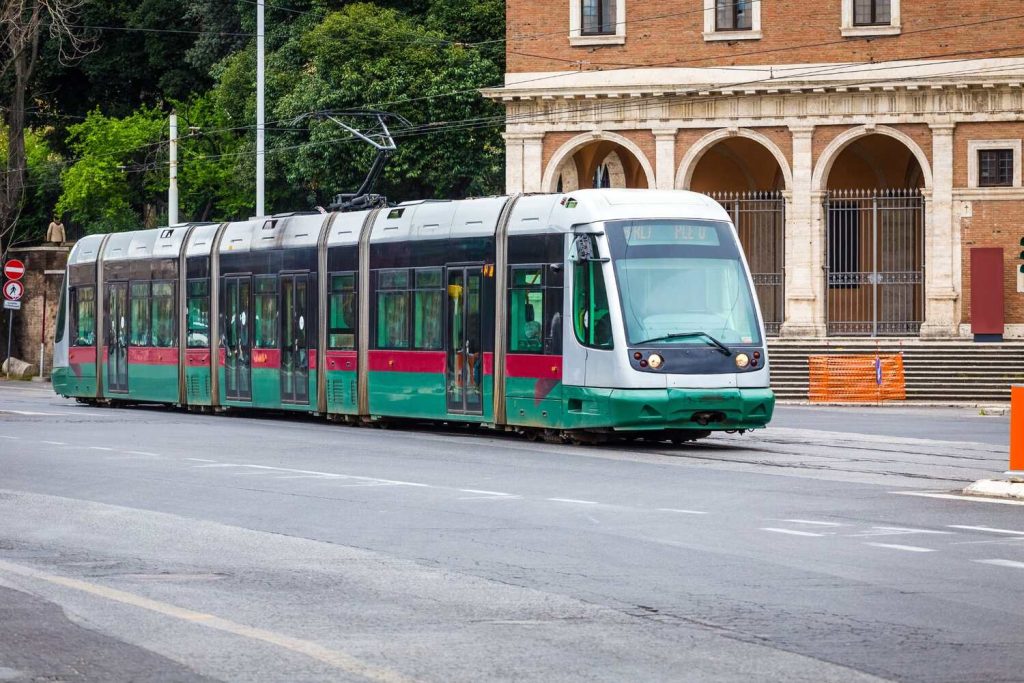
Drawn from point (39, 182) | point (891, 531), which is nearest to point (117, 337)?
point (891, 531)

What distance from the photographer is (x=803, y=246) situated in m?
48.0

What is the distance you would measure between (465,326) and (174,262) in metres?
9.66

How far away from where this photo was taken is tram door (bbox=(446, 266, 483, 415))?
24672 millimetres

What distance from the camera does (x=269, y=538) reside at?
13148 mm

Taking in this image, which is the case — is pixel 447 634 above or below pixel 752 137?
below

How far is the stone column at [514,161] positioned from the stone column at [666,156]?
3.75 metres

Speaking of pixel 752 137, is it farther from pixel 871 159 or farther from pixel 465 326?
pixel 465 326

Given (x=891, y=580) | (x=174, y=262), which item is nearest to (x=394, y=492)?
(x=891, y=580)

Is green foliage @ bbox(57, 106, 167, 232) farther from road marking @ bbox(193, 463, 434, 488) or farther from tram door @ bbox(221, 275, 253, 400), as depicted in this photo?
road marking @ bbox(193, 463, 434, 488)

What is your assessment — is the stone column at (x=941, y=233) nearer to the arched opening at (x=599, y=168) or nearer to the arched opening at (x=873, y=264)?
the arched opening at (x=873, y=264)

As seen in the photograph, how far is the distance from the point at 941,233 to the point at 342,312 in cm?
2313

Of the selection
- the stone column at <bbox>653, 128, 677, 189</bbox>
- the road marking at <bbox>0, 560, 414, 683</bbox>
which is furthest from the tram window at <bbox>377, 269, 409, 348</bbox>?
the stone column at <bbox>653, 128, 677, 189</bbox>

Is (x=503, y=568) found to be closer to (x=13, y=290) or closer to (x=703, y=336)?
(x=703, y=336)

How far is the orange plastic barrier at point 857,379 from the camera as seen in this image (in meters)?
41.3
